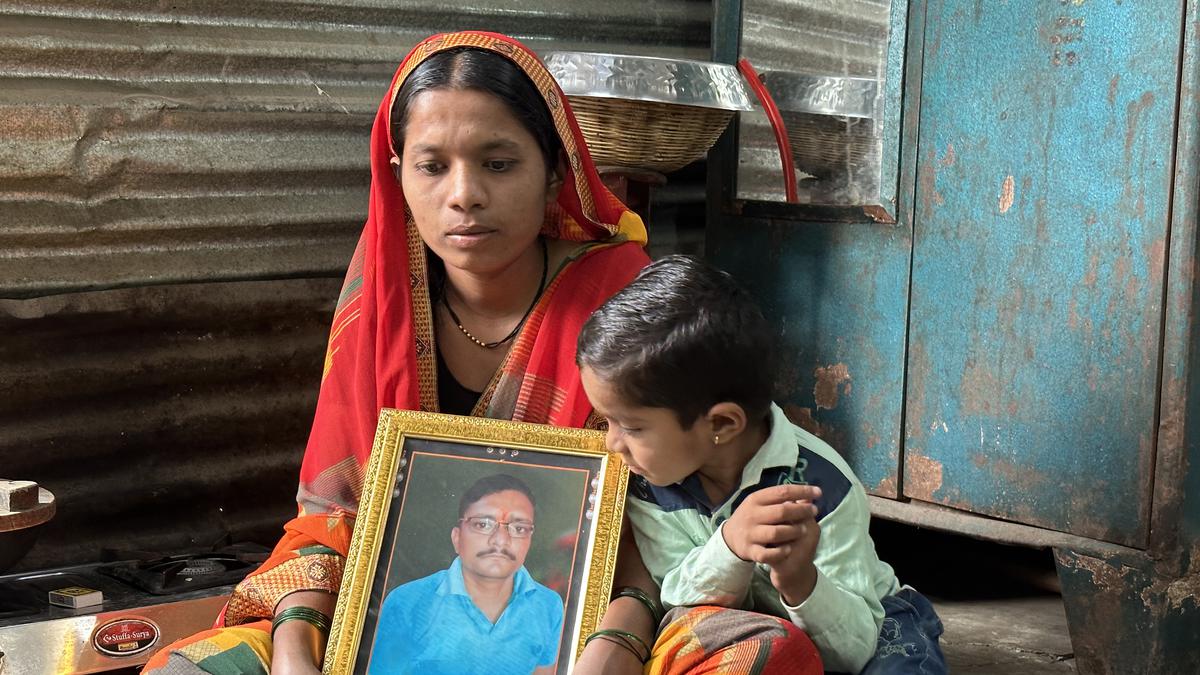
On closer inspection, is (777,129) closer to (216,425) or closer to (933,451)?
(933,451)

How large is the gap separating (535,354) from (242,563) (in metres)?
1.15

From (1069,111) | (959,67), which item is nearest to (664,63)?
(959,67)

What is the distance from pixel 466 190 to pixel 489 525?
0.55m

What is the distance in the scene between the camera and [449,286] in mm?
2500

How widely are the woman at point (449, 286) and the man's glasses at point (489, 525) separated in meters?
0.21

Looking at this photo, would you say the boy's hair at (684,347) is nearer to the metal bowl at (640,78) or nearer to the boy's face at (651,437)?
the boy's face at (651,437)

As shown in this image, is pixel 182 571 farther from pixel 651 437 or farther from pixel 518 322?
pixel 651 437

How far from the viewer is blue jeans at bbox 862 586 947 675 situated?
2.00 meters

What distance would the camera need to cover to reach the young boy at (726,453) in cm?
192

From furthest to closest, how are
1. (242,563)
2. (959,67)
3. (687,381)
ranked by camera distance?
(959,67) < (242,563) < (687,381)

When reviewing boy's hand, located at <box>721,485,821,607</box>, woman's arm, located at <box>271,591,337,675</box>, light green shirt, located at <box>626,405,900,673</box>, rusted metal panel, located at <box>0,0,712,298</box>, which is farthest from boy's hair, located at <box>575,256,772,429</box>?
rusted metal panel, located at <box>0,0,712,298</box>

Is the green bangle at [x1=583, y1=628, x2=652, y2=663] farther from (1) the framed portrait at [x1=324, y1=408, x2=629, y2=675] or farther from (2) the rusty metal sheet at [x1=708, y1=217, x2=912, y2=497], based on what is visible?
(2) the rusty metal sheet at [x1=708, y1=217, x2=912, y2=497]

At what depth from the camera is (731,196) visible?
3957 millimetres

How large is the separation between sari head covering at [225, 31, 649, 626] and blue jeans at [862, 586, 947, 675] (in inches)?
23.8
